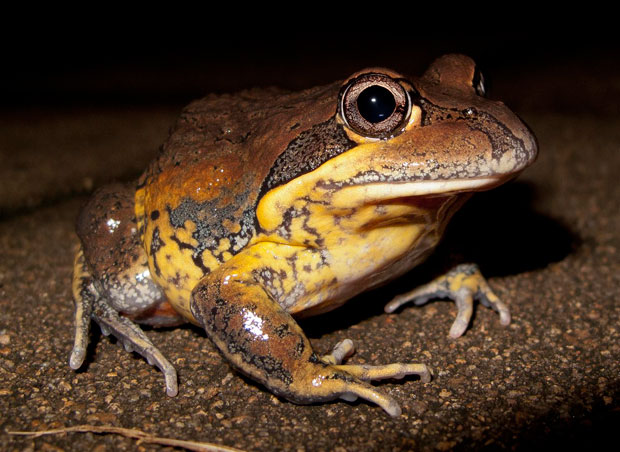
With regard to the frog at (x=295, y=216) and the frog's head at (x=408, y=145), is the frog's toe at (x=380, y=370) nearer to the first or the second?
the frog at (x=295, y=216)

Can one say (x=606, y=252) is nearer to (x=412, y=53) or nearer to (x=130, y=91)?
(x=130, y=91)

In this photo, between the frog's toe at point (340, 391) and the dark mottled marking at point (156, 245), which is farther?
the dark mottled marking at point (156, 245)

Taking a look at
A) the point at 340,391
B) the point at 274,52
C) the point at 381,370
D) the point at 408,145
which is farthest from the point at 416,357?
the point at 274,52

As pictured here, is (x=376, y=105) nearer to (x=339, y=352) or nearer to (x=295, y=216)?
(x=295, y=216)

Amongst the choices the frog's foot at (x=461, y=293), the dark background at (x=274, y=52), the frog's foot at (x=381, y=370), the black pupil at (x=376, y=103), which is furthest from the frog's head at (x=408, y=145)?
the dark background at (x=274, y=52)

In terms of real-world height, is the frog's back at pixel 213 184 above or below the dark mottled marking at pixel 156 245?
above

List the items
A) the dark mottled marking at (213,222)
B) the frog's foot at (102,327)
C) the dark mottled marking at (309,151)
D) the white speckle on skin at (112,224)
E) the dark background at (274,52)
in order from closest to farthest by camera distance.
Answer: the dark mottled marking at (309,151), the dark mottled marking at (213,222), the frog's foot at (102,327), the white speckle on skin at (112,224), the dark background at (274,52)

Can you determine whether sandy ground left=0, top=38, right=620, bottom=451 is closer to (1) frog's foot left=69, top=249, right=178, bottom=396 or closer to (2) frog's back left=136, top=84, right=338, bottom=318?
(1) frog's foot left=69, top=249, right=178, bottom=396

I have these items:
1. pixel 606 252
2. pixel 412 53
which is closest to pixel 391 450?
pixel 606 252
